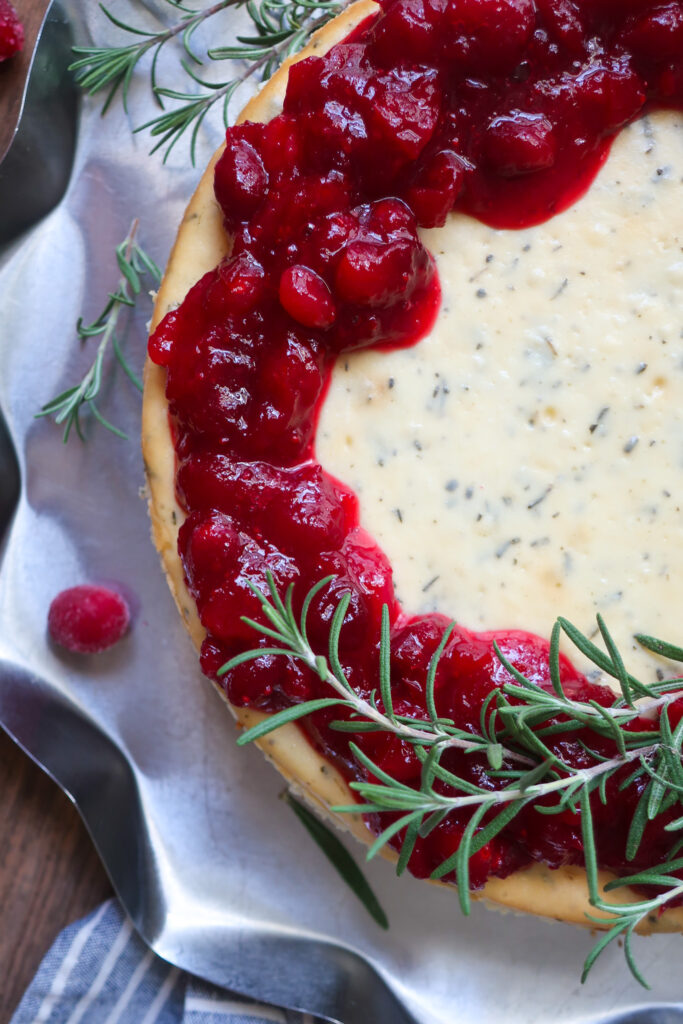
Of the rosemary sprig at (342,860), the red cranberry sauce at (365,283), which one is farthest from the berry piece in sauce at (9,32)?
the rosemary sprig at (342,860)

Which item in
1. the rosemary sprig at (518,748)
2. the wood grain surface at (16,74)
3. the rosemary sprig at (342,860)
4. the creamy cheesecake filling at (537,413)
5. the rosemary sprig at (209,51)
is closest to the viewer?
the rosemary sprig at (518,748)

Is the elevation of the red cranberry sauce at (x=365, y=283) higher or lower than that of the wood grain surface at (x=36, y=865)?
higher

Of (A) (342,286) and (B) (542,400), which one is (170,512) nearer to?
(A) (342,286)

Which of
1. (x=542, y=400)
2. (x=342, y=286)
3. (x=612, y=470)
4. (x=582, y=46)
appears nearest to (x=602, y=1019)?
(x=612, y=470)

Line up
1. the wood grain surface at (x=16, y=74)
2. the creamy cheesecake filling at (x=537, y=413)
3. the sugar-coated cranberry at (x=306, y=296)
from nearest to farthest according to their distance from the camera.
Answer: the sugar-coated cranberry at (x=306, y=296) < the creamy cheesecake filling at (x=537, y=413) < the wood grain surface at (x=16, y=74)

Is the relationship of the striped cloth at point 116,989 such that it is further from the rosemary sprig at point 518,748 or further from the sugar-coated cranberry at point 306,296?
the sugar-coated cranberry at point 306,296

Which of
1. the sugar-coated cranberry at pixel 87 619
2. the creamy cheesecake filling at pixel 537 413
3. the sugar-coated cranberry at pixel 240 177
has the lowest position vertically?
the sugar-coated cranberry at pixel 87 619

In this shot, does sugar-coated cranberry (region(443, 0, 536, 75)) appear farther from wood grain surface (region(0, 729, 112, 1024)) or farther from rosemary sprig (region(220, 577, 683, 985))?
wood grain surface (region(0, 729, 112, 1024))
